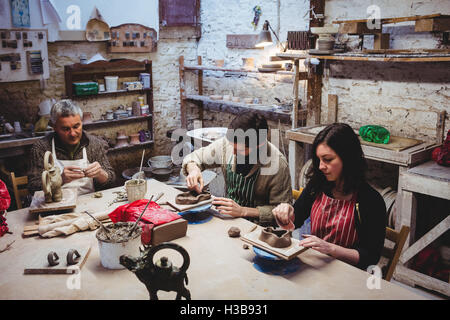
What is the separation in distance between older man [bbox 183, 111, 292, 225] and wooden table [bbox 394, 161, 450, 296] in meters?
1.31

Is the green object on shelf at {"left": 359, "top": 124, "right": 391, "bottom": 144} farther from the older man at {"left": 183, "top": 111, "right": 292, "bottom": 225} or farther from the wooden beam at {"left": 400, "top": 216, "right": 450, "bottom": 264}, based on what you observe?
the older man at {"left": 183, "top": 111, "right": 292, "bottom": 225}

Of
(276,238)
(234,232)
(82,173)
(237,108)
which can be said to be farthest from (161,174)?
(276,238)

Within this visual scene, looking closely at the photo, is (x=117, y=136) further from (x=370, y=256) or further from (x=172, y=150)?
(x=370, y=256)

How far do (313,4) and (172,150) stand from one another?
130 inches

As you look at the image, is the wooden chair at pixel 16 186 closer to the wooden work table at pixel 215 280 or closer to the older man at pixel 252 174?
the wooden work table at pixel 215 280

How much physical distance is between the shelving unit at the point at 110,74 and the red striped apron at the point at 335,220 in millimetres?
4123

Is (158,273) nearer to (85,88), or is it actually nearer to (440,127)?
(440,127)

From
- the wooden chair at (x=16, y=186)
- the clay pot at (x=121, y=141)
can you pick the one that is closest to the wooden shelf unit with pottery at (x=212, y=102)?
the clay pot at (x=121, y=141)

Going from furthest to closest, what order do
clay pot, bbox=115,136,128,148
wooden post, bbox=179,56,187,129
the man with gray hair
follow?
wooden post, bbox=179,56,187,129 → clay pot, bbox=115,136,128,148 → the man with gray hair

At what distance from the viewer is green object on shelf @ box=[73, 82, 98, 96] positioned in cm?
550

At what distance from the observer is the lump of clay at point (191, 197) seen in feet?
8.48

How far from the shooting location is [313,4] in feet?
15.6

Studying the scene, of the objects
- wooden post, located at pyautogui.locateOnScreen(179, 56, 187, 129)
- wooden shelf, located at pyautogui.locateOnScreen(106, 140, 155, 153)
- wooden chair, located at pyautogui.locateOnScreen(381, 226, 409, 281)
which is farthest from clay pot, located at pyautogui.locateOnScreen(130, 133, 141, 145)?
wooden chair, located at pyautogui.locateOnScreen(381, 226, 409, 281)

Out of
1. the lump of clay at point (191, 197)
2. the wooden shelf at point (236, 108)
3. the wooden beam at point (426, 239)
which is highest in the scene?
the wooden shelf at point (236, 108)
